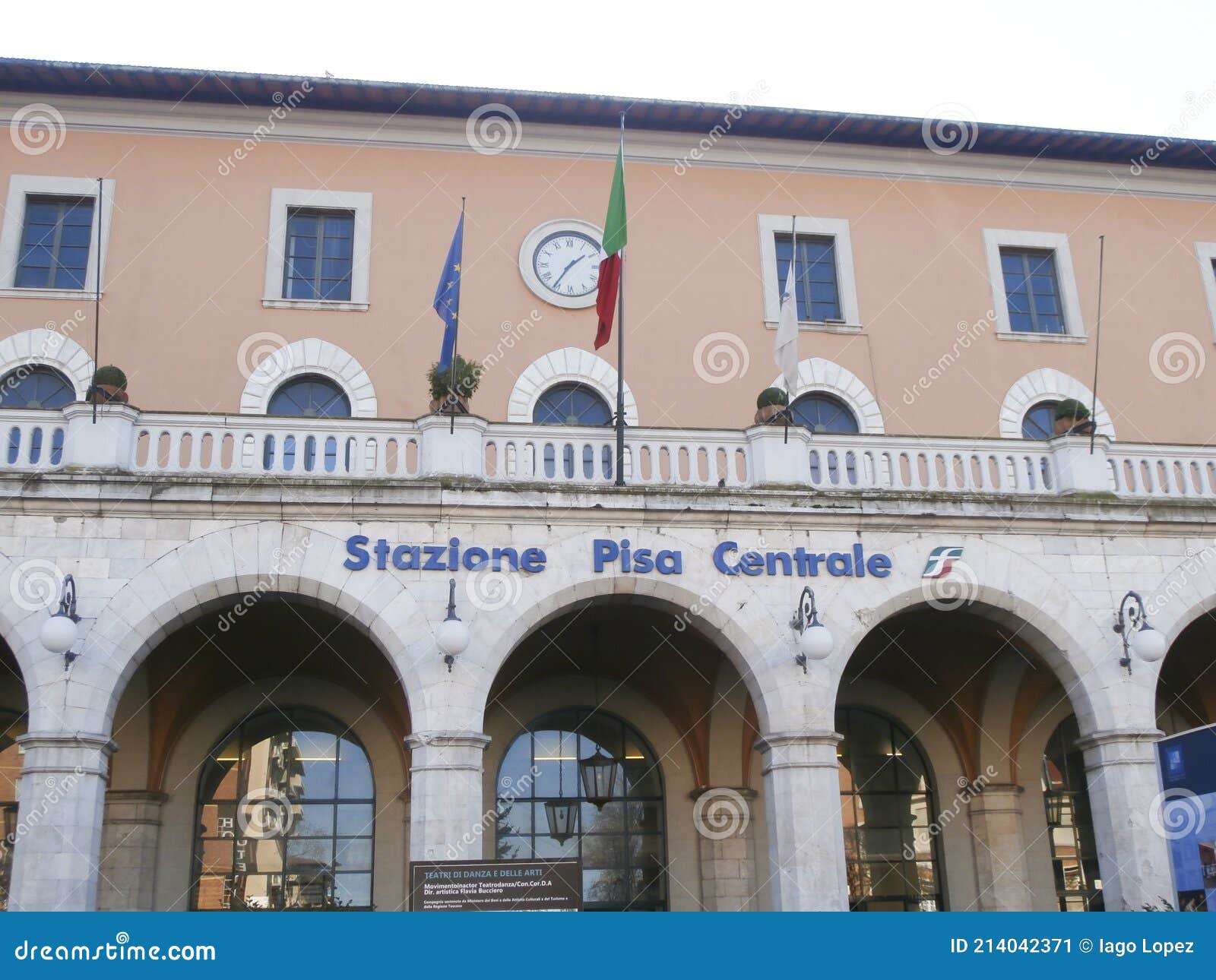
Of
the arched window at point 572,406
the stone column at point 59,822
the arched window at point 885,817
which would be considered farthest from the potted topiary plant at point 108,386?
the arched window at point 885,817

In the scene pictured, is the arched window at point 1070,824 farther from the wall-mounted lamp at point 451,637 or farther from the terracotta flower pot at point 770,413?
the wall-mounted lamp at point 451,637

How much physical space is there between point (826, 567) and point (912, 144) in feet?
31.1

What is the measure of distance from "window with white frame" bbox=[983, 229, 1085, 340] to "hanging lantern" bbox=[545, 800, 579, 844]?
397 inches

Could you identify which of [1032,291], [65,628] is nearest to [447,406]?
[65,628]

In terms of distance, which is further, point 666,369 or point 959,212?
point 959,212

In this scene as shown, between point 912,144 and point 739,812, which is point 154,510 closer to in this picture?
point 739,812

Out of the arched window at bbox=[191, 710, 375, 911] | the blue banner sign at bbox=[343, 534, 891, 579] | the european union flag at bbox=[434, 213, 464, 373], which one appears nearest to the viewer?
the blue banner sign at bbox=[343, 534, 891, 579]

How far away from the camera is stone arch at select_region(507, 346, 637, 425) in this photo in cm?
1889

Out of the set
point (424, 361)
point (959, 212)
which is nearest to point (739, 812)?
point (424, 361)

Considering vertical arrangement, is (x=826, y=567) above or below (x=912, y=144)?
below

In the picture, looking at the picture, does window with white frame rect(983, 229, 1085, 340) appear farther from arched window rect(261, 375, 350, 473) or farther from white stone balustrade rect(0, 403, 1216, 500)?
arched window rect(261, 375, 350, 473)

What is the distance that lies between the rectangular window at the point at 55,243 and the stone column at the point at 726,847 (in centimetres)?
1172

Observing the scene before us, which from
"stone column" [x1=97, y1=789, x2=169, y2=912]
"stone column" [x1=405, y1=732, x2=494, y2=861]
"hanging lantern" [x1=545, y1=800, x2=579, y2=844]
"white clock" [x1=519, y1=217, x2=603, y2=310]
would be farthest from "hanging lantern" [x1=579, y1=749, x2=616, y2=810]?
"white clock" [x1=519, y1=217, x2=603, y2=310]

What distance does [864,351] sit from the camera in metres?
20.0
